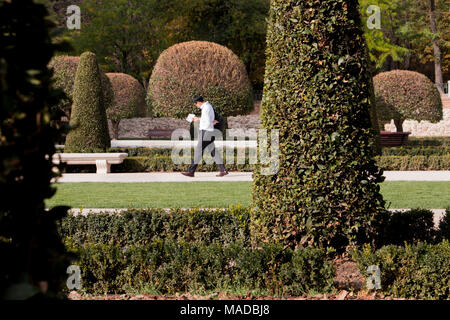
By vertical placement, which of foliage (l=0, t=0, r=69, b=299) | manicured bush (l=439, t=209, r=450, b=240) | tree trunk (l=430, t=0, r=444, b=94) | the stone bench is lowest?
manicured bush (l=439, t=209, r=450, b=240)

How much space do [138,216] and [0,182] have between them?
4.09m

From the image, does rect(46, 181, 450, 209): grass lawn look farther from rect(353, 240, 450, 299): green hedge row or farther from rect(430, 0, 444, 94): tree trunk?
rect(430, 0, 444, 94): tree trunk

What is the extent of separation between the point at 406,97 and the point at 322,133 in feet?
55.1

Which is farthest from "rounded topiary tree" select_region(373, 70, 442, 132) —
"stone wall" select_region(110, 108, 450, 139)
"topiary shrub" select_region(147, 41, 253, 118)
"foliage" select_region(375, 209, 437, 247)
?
"foliage" select_region(375, 209, 437, 247)

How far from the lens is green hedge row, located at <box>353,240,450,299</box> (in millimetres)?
3865

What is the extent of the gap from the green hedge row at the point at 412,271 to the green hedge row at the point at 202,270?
1.29 feet

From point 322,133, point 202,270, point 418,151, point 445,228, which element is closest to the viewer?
point 202,270

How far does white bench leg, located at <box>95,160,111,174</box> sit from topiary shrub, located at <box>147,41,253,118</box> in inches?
255

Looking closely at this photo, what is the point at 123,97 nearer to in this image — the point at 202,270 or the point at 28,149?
the point at 202,270

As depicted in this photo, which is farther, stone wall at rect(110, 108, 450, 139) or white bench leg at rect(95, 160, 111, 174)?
stone wall at rect(110, 108, 450, 139)

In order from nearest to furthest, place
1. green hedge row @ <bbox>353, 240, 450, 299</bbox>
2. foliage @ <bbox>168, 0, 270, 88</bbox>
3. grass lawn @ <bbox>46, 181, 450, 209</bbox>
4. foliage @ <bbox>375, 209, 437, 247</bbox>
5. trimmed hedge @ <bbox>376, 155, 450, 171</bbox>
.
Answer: green hedge row @ <bbox>353, 240, 450, 299</bbox>
foliage @ <bbox>375, 209, 437, 247</bbox>
grass lawn @ <bbox>46, 181, 450, 209</bbox>
trimmed hedge @ <bbox>376, 155, 450, 171</bbox>
foliage @ <bbox>168, 0, 270, 88</bbox>

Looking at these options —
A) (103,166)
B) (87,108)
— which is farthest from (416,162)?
(87,108)

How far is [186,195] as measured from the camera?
30.5 feet

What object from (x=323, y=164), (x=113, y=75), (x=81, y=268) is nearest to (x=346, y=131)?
(x=323, y=164)
